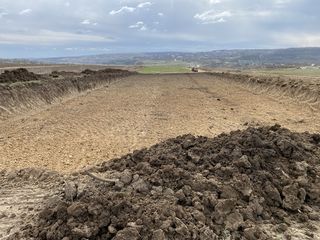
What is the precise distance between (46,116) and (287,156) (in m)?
13.1

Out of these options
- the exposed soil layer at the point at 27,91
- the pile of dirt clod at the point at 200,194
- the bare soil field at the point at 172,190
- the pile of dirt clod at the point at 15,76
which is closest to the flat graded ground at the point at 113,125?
the bare soil field at the point at 172,190

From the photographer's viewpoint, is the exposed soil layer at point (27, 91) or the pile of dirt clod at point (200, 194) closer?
the pile of dirt clod at point (200, 194)

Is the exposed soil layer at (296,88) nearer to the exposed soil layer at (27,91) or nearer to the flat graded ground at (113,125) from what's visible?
the flat graded ground at (113,125)

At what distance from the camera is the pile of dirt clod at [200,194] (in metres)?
5.57

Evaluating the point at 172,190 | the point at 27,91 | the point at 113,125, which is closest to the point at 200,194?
the point at 172,190

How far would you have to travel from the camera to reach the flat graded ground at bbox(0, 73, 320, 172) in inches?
445

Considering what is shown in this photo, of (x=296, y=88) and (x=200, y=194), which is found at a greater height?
(x=200, y=194)

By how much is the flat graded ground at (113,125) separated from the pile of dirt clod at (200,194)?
2.97 m

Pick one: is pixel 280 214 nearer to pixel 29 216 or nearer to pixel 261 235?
pixel 261 235

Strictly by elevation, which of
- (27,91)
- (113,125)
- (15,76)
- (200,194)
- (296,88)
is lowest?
(296,88)

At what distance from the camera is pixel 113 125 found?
53.7ft

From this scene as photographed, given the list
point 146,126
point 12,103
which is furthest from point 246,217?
point 12,103

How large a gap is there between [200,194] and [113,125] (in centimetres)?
1021

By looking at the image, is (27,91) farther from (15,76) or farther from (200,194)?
(200,194)
